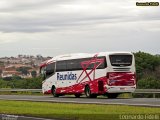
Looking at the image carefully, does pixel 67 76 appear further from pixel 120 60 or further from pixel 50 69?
pixel 120 60

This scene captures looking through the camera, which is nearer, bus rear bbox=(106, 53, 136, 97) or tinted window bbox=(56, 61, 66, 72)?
bus rear bbox=(106, 53, 136, 97)

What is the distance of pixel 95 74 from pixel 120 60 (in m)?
2.24

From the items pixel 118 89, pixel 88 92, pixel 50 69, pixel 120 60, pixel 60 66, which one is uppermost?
pixel 120 60

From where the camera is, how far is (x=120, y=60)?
38719mm

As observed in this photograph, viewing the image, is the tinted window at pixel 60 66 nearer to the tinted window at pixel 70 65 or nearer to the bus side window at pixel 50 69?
the tinted window at pixel 70 65

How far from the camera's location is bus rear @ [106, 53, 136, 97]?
38.4 m

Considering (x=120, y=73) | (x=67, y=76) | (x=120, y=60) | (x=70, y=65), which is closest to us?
(x=120, y=73)

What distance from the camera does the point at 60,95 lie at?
4791 cm

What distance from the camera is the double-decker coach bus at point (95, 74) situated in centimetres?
3853

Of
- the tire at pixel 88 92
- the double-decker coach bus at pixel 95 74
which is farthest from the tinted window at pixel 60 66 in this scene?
the tire at pixel 88 92

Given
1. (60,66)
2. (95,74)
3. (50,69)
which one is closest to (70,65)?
(60,66)

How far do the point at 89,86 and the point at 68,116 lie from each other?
20.3 meters

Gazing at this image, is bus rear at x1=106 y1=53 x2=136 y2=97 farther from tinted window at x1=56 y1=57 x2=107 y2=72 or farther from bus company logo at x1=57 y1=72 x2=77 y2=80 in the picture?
bus company logo at x1=57 y1=72 x2=77 y2=80

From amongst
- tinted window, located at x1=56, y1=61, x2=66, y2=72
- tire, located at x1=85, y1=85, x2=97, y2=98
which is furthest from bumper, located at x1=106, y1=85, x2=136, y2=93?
tinted window, located at x1=56, y1=61, x2=66, y2=72
